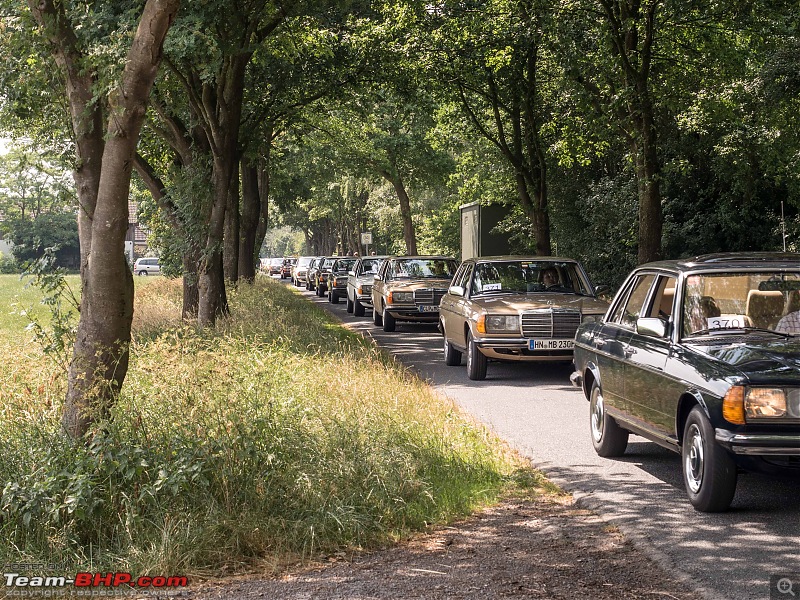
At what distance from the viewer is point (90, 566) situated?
5.90 meters

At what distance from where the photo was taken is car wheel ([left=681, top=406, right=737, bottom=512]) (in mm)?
6906

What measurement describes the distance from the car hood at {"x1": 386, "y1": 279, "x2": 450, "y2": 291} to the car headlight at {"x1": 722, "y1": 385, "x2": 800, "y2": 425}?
1759 centimetres

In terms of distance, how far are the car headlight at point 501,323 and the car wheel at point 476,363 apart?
1.20 feet

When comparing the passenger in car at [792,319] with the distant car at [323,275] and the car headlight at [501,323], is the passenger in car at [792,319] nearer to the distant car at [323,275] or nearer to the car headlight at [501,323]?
the car headlight at [501,323]

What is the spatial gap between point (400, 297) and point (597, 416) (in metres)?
15.1

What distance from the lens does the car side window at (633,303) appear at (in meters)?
9.05

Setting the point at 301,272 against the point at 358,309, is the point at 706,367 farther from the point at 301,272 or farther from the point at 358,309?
the point at 301,272

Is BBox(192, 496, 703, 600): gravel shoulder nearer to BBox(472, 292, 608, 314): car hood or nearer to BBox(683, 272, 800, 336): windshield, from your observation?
BBox(683, 272, 800, 336): windshield

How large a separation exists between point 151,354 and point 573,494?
534 centimetres

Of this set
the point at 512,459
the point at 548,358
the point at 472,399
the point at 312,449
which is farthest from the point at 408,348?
the point at 312,449

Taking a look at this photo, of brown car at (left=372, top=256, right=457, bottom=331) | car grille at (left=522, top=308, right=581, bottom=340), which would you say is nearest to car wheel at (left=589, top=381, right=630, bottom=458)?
car grille at (left=522, top=308, right=581, bottom=340)

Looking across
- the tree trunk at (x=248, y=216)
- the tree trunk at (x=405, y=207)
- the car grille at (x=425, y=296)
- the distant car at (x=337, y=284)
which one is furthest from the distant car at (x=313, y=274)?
the car grille at (x=425, y=296)

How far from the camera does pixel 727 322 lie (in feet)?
25.7

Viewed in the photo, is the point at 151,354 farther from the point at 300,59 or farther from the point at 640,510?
the point at 300,59
